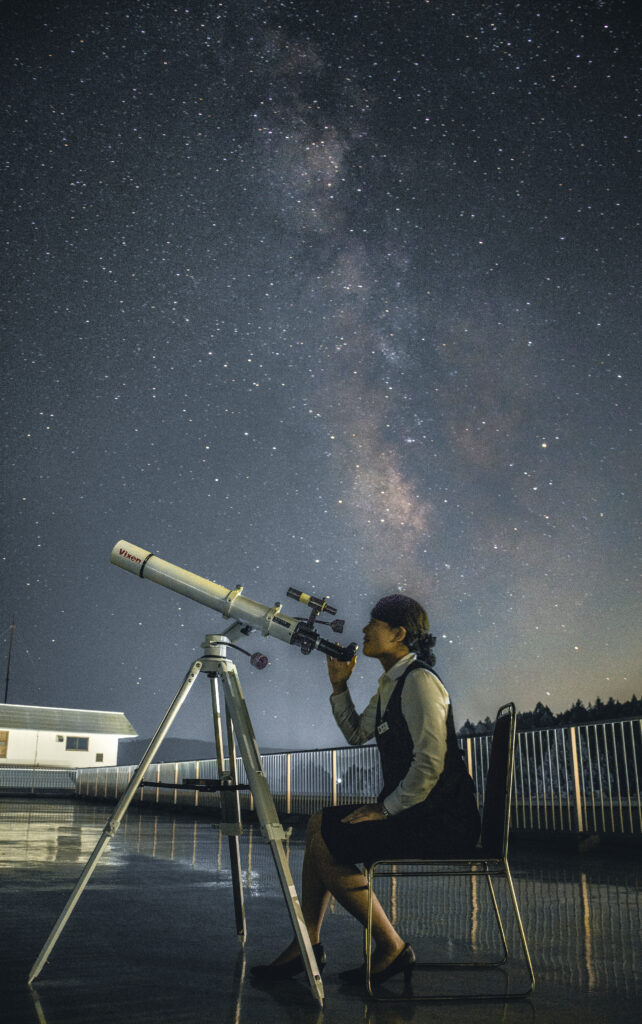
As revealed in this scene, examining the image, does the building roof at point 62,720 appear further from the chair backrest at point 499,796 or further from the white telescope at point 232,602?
the chair backrest at point 499,796

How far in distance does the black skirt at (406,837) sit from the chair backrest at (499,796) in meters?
0.07

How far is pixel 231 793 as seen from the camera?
4.10 m

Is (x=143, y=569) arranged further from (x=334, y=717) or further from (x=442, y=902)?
(x=442, y=902)

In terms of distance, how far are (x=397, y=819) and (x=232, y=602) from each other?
1.31m

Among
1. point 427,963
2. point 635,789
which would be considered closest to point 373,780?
point 635,789

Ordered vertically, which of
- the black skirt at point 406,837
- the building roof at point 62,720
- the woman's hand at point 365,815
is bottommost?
the black skirt at point 406,837

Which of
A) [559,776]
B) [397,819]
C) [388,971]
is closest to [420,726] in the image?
[397,819]

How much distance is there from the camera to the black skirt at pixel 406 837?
10.2 feet

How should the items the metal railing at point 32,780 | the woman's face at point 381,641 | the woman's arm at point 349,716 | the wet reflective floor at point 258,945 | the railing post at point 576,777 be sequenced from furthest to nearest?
the metal railing at point 32,780 → the railing post at point 576,777 → the woman's arm at point 349,716 → the woman's face at point 381,641 → the wet reflective floor at point 258,945

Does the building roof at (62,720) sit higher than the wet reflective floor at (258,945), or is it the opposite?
the building roof at (62,720)

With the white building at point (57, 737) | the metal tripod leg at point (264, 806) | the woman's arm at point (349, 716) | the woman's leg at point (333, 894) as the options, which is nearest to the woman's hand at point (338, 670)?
the woman's arm at point (349, 716)

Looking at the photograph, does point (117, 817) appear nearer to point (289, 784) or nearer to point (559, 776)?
point (559, 776)

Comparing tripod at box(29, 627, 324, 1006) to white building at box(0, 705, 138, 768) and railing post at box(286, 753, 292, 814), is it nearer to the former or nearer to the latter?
railing post at box(286, 753, 292, 814)

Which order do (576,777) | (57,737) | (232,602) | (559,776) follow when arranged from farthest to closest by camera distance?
1. (57,737)
2. (559,776)
3. (576,777)
4. (232,602)
